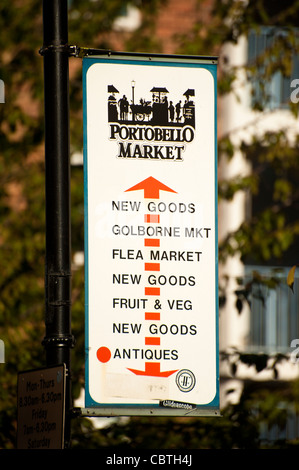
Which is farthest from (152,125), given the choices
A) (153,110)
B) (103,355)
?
(103,355)

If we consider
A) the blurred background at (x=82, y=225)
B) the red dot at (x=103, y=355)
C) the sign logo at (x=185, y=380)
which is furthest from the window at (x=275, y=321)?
the red dot at (x=103, y=355)

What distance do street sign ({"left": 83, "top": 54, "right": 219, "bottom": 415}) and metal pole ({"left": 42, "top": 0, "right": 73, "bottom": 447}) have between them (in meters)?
0.13

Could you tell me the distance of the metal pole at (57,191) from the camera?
4867 mm

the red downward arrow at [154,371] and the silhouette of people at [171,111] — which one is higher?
the silhouette of people at [171,111]

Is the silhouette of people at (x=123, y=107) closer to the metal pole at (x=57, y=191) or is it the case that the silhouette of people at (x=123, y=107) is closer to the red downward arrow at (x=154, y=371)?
the metal pole at (x=57, y=191)

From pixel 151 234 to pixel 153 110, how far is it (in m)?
0.75

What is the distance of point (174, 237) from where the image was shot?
5.10 m

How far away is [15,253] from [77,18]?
297 centimetres

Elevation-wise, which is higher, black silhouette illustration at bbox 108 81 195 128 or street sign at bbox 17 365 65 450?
black silhouette illustration at bbox 108 81 195 128

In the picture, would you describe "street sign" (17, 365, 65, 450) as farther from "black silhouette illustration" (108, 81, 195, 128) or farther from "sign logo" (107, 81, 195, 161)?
"black silhouette illustration" (108, 81, 195, 128)

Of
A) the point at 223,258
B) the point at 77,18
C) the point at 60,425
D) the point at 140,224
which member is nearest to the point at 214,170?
the point at 140,224

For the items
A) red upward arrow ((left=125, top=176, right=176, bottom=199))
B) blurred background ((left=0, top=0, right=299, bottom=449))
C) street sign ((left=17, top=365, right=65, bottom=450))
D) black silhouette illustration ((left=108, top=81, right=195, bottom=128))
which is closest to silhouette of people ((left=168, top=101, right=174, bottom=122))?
black silhouette illustration ((left=108, top=81, right=195, bottom=128))

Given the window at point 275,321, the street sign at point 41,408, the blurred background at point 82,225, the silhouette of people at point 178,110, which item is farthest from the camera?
the window at point 275,321

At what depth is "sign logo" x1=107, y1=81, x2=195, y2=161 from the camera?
5.14 m
